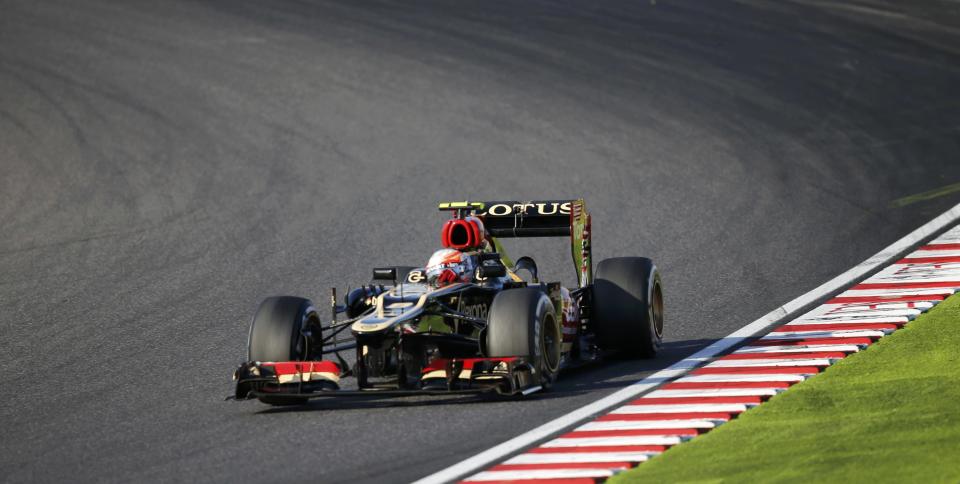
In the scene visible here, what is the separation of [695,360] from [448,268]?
2.44 m

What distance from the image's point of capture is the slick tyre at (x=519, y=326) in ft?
38.5

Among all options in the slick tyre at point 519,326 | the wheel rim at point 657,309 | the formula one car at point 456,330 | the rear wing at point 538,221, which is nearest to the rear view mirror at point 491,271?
the formula one car at point 456,330

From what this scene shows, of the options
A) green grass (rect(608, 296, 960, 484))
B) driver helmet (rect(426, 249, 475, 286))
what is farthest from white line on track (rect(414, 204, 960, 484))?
driver helmet (rect(426, 249, 475, 286))

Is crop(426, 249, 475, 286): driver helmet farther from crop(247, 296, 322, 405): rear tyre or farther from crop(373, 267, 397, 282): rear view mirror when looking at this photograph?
crop(247, 296, 322, 405): rear tyre

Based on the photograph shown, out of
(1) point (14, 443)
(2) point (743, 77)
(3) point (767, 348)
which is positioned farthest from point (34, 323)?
(2) point (743, 77)

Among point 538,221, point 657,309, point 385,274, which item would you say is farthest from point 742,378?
point 385,274

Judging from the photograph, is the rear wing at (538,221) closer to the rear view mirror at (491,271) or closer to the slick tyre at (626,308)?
the slick tyre at (626,308)

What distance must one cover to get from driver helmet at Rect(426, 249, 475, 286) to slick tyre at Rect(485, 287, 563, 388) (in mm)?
836

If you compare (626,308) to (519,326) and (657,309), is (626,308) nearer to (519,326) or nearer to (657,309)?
(657,309)

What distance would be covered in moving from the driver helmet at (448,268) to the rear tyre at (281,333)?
110 cm

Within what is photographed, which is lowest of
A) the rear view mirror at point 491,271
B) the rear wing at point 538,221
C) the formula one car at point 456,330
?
the formula one car at point 456,330

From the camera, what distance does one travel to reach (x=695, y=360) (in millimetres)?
13383

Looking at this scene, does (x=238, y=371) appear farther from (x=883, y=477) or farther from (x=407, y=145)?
(x=407, y=145)

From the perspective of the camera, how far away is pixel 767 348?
44.4ft
